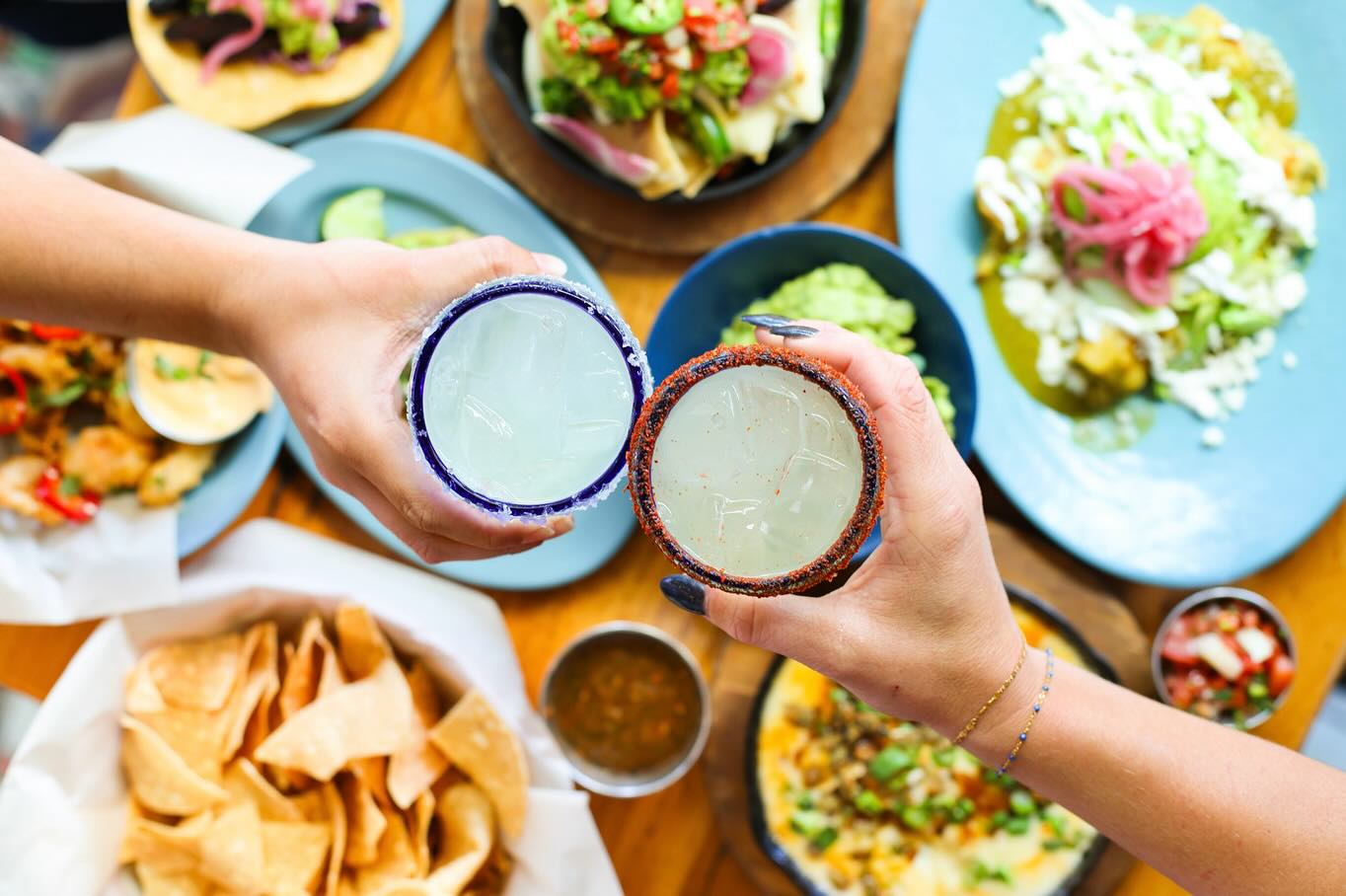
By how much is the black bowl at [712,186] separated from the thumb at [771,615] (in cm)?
99

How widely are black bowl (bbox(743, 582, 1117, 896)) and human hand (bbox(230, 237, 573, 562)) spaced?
33.8 inches

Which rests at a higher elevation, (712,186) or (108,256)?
(108,256)

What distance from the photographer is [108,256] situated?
1596mm

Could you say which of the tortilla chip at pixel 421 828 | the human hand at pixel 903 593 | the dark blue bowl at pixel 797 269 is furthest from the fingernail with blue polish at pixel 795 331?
the tortilla chip at pixel 421 828

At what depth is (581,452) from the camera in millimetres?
1385

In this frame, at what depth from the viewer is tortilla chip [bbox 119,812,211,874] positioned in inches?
83.0

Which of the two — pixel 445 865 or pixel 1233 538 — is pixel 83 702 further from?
pixel 1233 538

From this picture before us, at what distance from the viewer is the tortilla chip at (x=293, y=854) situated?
2115 mm

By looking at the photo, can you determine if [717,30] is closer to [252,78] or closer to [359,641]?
[252,78]

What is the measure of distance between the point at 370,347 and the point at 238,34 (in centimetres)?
108

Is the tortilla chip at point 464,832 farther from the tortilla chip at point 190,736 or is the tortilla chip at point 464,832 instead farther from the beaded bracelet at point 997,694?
the beaded bracelet at point 997,694

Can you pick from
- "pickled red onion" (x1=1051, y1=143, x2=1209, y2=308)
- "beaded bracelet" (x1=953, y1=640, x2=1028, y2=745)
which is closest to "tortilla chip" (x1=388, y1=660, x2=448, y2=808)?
"beaded bracelet" (x1=953, y1=640, x2=1028, y2=745)

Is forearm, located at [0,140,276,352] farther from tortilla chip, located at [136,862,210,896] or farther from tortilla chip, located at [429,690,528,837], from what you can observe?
tortilla chip, located at [136,862,210,896]

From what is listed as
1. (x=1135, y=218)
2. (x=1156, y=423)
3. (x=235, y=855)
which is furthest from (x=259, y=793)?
(x=1135, y=218)
